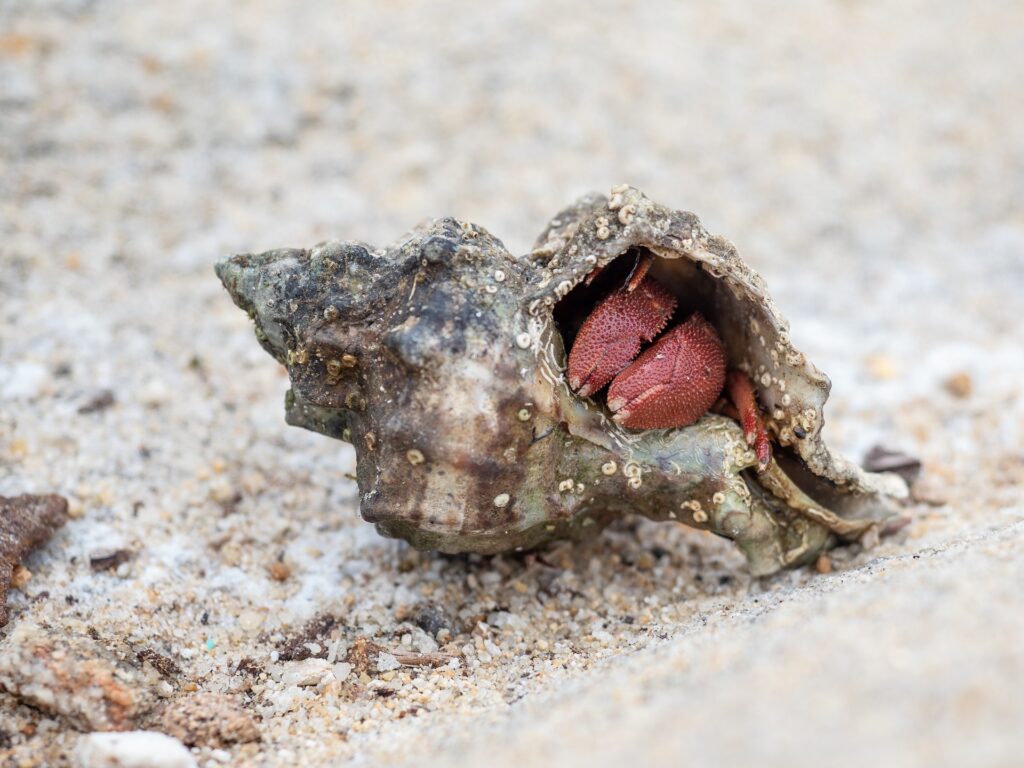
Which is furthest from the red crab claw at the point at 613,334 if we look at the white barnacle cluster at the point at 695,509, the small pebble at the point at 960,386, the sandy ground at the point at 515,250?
the small pebble at the point at 960,386

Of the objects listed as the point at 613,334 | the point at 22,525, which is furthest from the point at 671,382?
the point at 22,525

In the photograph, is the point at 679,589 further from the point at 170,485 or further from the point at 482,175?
the point at 482,175

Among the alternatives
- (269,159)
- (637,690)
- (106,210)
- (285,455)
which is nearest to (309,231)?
(269,159)

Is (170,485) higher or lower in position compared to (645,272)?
lower

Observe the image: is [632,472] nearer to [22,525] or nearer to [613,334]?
[613,334]

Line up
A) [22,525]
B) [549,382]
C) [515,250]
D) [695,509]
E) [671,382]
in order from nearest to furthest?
[549,382] → [671,382] → [695,509] → [22,525] → [515,250]

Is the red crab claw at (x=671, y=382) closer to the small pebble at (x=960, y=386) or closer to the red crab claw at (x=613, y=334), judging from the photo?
the red crab claw at (x=613, y=334)

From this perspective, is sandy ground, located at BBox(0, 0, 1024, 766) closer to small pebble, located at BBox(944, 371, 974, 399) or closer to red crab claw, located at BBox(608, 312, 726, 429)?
small pebble, located at BBox(944, 371, 974, 399)
